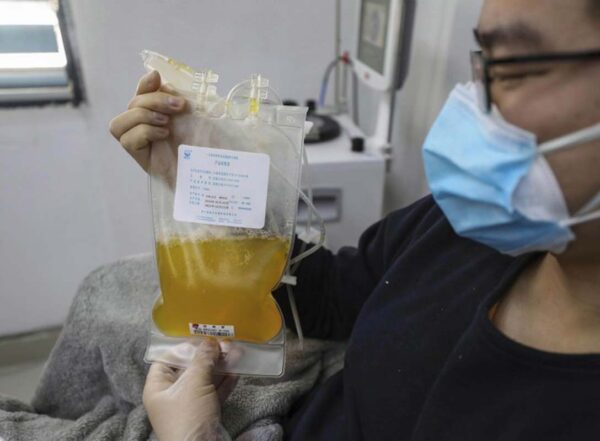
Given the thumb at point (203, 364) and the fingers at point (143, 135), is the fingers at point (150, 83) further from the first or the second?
the thumb at point (203, 364)

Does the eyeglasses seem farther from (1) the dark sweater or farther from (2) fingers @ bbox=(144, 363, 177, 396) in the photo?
(2) fingers @ bbox=(144, 363, 177, 396)

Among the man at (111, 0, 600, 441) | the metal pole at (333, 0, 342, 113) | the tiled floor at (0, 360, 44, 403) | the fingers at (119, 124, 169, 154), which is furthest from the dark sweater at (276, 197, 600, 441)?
the tiled floor at (0, 360, 44, 403)

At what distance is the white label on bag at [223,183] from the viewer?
1.97ft

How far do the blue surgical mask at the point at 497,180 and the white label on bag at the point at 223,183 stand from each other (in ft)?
0.72

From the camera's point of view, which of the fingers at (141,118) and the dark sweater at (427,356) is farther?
the fingers at (141,118)

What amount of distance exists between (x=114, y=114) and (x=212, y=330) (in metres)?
0.96

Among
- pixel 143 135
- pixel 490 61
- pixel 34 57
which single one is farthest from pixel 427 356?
pixel 34 57

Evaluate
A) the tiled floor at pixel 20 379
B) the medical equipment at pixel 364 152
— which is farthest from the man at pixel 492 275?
the tiled floor at pixel 20 379

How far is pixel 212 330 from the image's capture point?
0.67m

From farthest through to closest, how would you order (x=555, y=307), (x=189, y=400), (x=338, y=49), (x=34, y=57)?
(x=338, y=49) → (x=34, y=57) → (x=189, y=400) → (x=555, y=307)

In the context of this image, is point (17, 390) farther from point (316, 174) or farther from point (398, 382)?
point (398, 382)

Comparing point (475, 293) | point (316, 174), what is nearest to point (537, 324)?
point (475, 293)

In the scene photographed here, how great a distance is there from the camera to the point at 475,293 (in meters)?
0.58

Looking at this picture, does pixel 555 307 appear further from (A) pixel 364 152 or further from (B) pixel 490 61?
(A) pixel 364 152
